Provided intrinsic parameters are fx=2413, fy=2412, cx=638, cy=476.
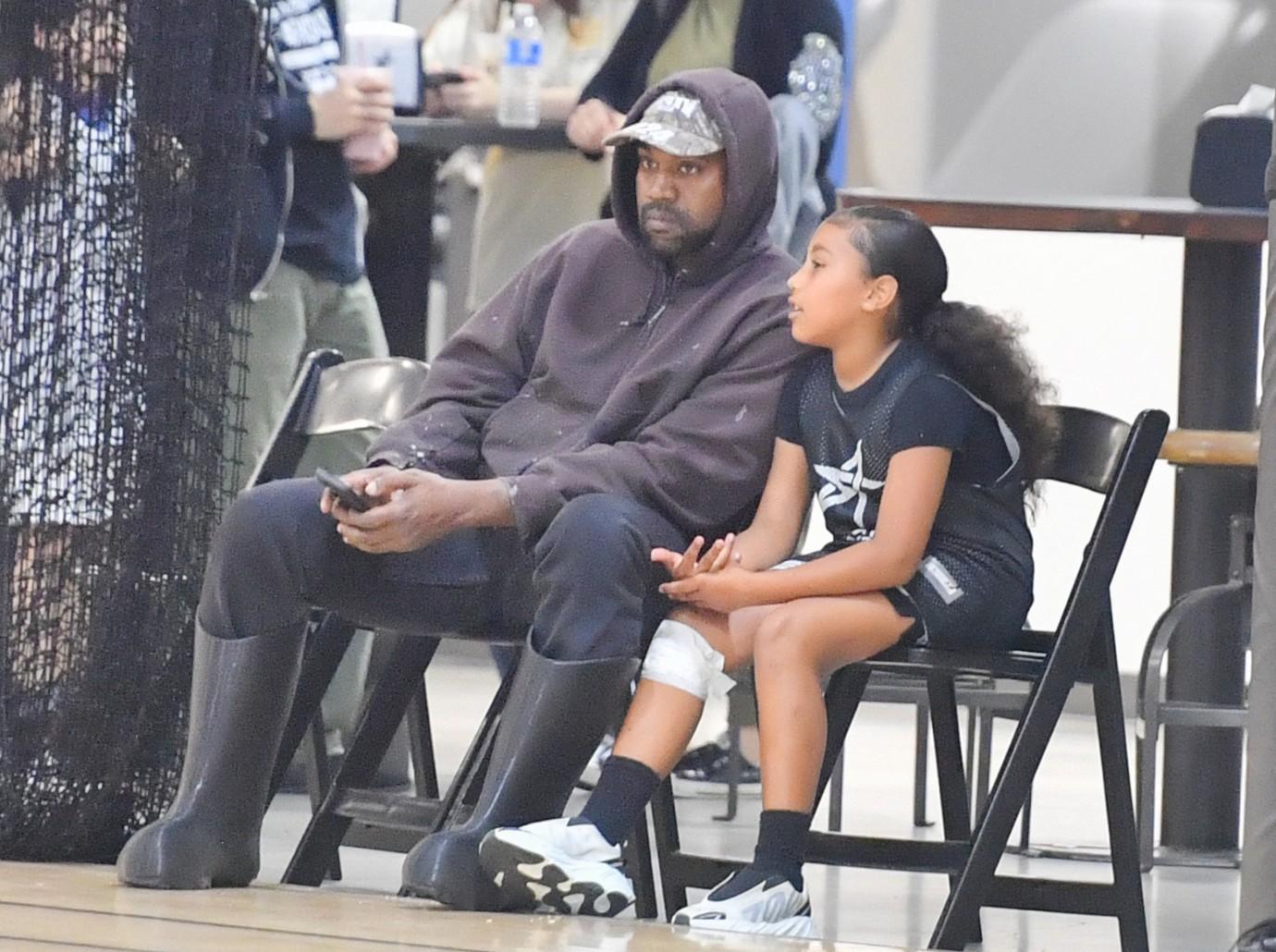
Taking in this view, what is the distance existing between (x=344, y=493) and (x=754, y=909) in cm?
73

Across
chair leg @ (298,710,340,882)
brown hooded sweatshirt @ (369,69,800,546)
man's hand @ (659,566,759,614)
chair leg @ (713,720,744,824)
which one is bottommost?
chair leg @ (713,720,744,824)

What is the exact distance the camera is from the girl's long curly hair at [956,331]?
3.22 meters

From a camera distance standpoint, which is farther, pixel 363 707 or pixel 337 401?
pixel 337 401

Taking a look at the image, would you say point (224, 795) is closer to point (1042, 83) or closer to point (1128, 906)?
point (1128, 906)

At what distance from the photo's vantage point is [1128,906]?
3105 millimetres

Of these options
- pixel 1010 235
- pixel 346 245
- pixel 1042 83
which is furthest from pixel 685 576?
pixel 1010 235

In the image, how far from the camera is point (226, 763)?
10.1ft

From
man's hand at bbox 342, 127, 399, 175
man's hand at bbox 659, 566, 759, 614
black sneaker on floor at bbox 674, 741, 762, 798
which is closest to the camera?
man's hand at bbox 659, 566, 759, 614

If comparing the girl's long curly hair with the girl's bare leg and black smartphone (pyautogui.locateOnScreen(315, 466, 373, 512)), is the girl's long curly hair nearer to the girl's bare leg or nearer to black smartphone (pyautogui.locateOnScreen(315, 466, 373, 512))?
the girl's bare leg

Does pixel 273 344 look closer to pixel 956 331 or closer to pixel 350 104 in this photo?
pixel 350 104

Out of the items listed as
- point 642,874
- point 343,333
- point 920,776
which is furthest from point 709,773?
point 642,874

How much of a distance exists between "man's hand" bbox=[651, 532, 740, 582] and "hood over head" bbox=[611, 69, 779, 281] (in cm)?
49

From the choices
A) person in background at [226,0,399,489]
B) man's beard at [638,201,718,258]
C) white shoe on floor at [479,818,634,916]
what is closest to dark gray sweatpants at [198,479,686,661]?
white shoe on floor at [479,818,634,916]

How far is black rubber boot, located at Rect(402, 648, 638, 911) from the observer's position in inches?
114
